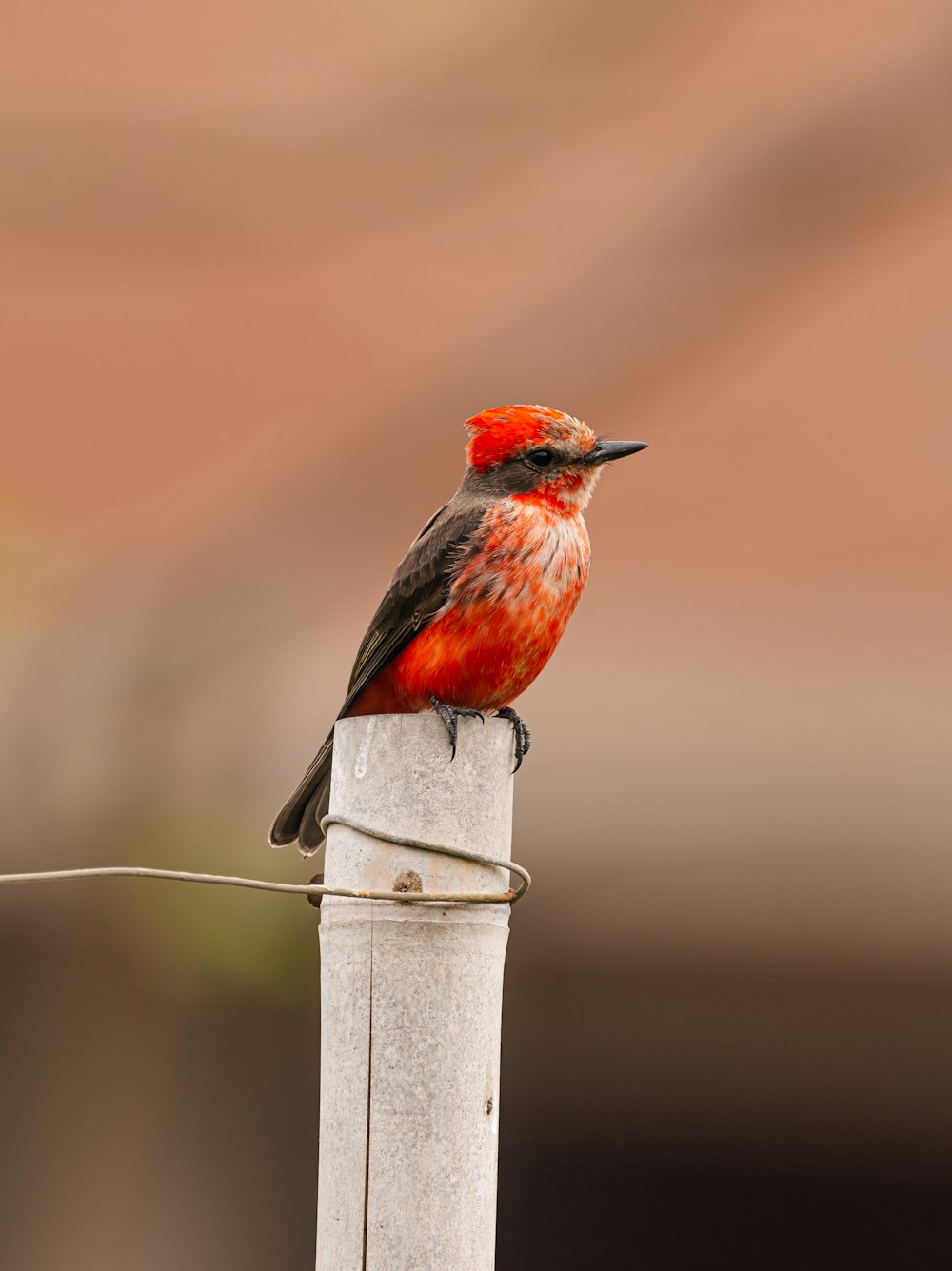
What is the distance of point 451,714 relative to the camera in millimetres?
3166

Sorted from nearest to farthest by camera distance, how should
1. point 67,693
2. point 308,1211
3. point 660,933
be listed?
point 660,933 → point 67,693 → point 308,1211

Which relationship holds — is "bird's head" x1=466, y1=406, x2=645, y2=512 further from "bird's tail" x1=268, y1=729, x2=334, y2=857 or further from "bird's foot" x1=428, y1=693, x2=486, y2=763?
"bird's tail" x1=268, y1=729, x2=334, y2=857

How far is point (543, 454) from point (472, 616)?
1.92ft

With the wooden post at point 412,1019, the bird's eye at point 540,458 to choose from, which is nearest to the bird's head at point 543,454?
the bird's eye at point 540,458

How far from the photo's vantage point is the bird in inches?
142

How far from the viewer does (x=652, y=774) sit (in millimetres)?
5836

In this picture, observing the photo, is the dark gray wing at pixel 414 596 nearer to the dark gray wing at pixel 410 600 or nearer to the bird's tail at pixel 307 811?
the dark gray wing at pixel 410 600

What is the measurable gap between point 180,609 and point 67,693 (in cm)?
54

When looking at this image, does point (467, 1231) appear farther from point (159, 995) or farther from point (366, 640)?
point (159, 995)

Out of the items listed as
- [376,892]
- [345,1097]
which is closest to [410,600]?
[376,892]

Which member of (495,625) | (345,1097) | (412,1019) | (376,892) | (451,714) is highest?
(495,625)

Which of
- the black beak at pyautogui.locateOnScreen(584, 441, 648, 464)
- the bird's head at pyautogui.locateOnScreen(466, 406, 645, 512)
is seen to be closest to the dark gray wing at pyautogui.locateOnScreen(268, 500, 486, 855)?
the bird's head at pyautogui.locateOnScreen(466, 406, 645, 512)

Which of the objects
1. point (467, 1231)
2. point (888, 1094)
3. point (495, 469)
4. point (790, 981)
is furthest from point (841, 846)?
point (467, 1231)

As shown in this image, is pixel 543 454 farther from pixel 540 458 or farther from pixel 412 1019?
pixel 412 1019
